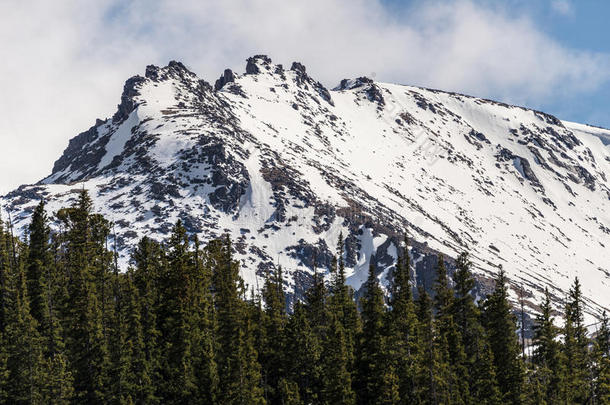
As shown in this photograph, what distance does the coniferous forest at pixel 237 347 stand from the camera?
5794cm

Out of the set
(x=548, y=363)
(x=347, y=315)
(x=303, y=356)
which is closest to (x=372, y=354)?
(x=303, y=356)

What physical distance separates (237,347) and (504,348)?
2752 cm

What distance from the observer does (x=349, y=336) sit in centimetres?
6781

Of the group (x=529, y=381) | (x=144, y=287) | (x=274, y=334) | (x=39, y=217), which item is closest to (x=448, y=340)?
(x=529, y=381)

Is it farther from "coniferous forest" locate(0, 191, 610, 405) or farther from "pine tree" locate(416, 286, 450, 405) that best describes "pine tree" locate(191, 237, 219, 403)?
"pine tree" locate(416, 286, 450, 405)

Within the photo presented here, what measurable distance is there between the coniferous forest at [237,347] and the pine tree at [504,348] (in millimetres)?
140

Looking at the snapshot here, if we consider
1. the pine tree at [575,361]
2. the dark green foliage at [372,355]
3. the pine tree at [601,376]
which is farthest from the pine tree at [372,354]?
the pine tree at [601,376]

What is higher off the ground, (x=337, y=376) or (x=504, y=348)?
(x=504, y=348)

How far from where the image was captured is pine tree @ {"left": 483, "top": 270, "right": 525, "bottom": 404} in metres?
60.2

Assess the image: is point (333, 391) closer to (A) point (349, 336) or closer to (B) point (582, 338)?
(A) point (349, 336)

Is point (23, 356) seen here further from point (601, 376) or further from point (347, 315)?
point (601, 376)

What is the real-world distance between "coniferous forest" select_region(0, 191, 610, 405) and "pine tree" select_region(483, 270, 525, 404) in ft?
0.46

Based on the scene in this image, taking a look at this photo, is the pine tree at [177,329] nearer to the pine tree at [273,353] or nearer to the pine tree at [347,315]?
the pine tree at [273,353]

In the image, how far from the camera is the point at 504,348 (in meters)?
64.1
